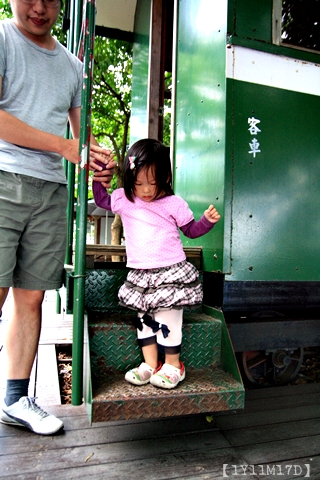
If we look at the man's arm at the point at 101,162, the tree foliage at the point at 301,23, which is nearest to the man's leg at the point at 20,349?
the man's arm at the point at 101,162

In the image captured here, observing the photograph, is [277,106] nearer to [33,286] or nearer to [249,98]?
[249,98]

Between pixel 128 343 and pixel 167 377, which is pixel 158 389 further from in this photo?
pixel 128 343

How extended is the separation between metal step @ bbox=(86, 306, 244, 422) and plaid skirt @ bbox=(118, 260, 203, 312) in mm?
151

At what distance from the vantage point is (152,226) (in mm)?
1963

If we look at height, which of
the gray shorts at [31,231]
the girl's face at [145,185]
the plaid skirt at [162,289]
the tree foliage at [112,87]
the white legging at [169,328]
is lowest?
the white legging at [169,328]

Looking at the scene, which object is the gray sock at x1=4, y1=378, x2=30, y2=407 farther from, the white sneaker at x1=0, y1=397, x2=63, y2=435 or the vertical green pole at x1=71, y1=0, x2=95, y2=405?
the vertical green pole at x1=71, y1=0, x2=95, y2=405

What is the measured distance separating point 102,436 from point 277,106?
2170mm

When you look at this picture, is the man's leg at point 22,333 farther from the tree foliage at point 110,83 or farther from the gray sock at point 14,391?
the tree foliage at point 110,83

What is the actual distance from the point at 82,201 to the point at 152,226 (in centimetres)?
41

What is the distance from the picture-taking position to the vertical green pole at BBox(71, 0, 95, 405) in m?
1.67

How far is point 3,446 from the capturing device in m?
1.64

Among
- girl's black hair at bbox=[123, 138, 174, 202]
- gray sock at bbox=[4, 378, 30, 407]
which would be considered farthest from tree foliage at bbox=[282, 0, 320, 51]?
gray sock at bbox=[4, 378, 30, 407]

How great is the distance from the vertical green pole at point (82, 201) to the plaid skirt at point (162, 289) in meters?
0.32

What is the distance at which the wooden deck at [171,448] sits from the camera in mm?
1508
